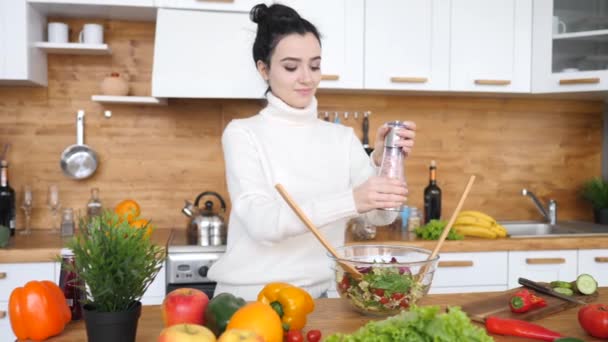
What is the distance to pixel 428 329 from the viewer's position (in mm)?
742

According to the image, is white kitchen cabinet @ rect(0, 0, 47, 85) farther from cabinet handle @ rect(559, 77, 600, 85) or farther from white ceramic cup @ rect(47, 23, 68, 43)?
cabinet handle @ rect(559, 77, 600, 85)

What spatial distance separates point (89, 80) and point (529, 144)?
8.29ft

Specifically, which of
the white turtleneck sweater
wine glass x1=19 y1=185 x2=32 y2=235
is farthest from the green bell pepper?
wine glass x1=19 y1=185 x2=32 y2=235

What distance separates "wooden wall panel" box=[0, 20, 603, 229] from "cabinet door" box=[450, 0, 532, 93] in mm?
341

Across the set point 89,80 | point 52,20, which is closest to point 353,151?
point 89,80

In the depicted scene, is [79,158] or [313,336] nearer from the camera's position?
[313,336]

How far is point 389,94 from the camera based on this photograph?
313 centimetres

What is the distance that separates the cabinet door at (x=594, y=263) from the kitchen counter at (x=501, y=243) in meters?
0.03

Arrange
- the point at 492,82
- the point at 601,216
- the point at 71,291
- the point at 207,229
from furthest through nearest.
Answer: the point at 601,216
the point at 492,82
the point at 207,229
the point at 71,291

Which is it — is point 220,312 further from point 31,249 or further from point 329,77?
point 329,77

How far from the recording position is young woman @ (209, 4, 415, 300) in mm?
1543

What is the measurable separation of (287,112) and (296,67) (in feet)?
0.46

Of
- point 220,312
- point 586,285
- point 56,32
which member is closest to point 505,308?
point 586,285

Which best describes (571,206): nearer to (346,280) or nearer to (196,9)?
(196,9)
